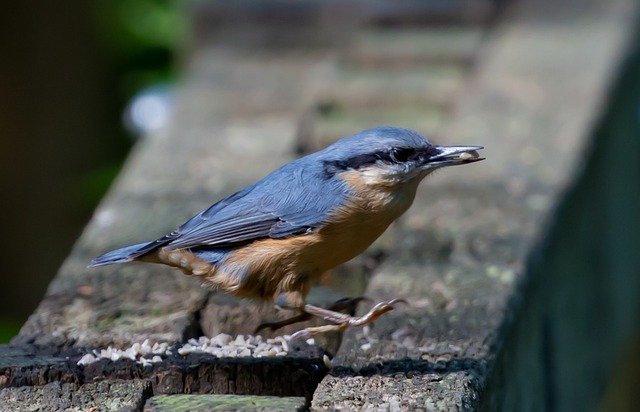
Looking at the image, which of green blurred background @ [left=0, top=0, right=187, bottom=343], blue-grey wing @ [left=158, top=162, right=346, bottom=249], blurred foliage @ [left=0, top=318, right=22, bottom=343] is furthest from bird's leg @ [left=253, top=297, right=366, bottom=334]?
green blurred background @ [left=0, top=0, right=187, bottom=343]

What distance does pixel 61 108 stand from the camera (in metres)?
6.00

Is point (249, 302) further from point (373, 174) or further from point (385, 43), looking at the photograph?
point (385, 43)

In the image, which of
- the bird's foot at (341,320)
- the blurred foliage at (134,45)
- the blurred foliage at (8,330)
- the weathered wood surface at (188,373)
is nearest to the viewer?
the weathered wood surface at (188,373)

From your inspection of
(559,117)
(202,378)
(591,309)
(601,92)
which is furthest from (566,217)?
(202,378)

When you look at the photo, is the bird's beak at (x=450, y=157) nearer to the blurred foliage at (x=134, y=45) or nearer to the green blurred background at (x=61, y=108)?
the green blurred background at (x=61, y=108)

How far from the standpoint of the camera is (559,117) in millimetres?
4277

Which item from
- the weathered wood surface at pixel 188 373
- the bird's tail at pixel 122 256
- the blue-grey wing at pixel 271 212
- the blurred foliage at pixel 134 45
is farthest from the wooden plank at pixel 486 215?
the blurred foliage at pixel 134 45

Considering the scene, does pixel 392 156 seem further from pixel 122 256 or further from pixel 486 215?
pixel 486 215

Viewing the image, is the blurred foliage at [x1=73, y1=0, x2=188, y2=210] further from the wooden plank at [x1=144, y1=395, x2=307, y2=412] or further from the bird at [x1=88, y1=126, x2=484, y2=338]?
the wooden plank at [x1=144, y1=395, x2=307, y2=412]

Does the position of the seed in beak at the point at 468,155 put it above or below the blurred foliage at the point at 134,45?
below

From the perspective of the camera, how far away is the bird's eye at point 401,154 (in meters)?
2.60

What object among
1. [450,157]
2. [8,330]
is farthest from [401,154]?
[8,330]

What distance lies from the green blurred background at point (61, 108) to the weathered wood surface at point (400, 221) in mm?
1164

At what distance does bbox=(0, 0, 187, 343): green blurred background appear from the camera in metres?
5.75
